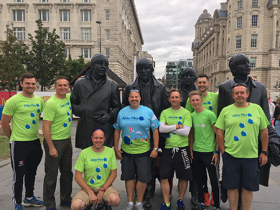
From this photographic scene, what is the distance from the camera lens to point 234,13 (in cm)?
4606

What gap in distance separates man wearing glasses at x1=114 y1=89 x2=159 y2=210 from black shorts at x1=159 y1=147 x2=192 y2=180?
22 centimetres

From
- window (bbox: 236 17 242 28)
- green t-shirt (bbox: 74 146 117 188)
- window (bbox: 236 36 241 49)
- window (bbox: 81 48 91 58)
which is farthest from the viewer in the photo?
window (bbox: 236 36 241 49)

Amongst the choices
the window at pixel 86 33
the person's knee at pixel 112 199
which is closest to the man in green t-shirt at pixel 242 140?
the person's knee at pixel 112 199

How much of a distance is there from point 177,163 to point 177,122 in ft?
2.11

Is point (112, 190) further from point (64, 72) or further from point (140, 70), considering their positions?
point (64, 72)

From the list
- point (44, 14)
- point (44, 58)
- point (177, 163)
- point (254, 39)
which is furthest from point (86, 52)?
point (177, 163)

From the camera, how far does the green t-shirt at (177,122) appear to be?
336 centimetres

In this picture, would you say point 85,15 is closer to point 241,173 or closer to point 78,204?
point 78,204

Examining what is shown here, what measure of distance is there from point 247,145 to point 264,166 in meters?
0.75

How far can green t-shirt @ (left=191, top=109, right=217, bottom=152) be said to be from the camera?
3328 millimetres

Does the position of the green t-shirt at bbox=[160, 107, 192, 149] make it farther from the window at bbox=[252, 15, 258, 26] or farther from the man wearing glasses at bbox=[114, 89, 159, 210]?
the window at bbox=[252, 15, 258, 26]

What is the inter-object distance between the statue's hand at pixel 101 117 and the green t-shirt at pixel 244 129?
177 cm

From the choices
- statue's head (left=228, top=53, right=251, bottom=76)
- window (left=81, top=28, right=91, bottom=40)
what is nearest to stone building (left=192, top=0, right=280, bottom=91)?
window (left=81, top=28, right=91, bottom=40)

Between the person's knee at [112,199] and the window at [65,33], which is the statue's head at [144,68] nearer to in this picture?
the person's knee at [112,199]
